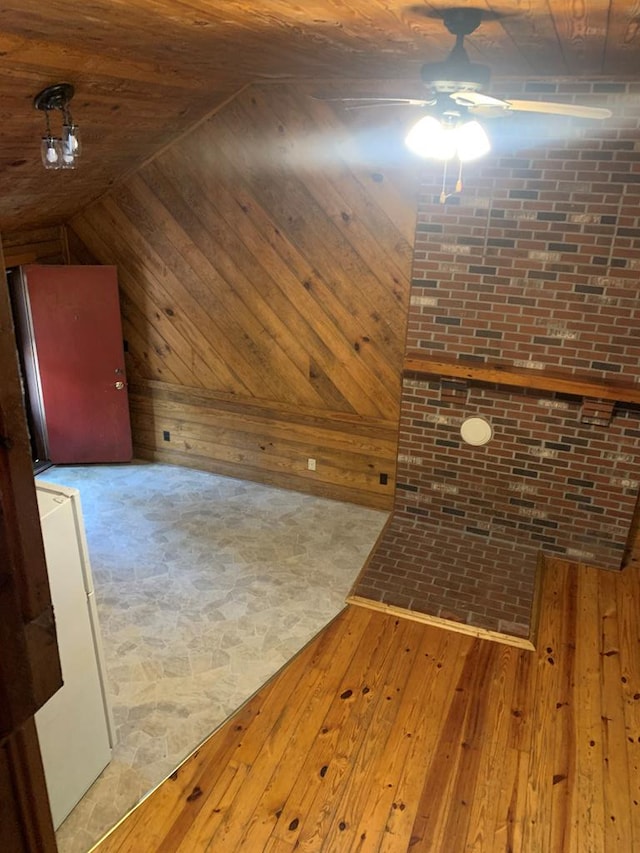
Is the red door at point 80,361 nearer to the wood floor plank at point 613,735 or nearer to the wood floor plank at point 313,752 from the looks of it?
the wood floor plank at point 313,752

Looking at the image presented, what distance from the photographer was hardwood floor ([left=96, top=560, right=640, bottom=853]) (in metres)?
2.78

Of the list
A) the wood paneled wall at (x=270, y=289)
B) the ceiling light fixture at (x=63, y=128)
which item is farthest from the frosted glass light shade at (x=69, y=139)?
the wood paneled wall at (x=270, y=289)

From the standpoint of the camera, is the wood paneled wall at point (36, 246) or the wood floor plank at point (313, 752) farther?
the wood paneled wall at point (36, 246)

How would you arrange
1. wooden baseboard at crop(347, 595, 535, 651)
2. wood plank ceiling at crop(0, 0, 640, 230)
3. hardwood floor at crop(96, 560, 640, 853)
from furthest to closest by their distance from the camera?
wooden baseboard at crop(347, 595, 535, 651), hardwood floor at crop(96, 560, 640, 853), wood plank ceiling at crop(0, 0, 640, 230)

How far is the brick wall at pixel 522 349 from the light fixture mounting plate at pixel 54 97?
222 centimetres

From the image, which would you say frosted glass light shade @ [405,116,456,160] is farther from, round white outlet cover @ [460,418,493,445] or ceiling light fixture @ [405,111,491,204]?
round white outlet cover @ [460,418,493,445]

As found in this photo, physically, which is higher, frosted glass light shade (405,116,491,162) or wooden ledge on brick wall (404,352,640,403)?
frosted glass light shade (405,116,491,162)

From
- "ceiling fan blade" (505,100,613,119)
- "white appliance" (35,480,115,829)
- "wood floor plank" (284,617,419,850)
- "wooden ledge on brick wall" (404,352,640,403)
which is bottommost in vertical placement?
"wood floor plank" (284,617,419,850)

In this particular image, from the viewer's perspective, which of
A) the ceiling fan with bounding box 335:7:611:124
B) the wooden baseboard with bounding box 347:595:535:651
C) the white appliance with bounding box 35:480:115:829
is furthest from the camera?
the wooden baseboard with bounding box 347:595:535:651

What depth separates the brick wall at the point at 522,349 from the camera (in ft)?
12.9

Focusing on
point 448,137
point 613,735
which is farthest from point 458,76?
point 613,735

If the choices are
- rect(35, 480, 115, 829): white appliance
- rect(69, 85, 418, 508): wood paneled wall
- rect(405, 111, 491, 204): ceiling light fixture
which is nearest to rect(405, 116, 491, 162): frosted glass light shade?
rect(405, 111, 491, 204): ceiling light fixture

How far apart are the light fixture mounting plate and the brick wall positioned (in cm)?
222

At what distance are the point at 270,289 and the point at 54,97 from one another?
2.21 metres
